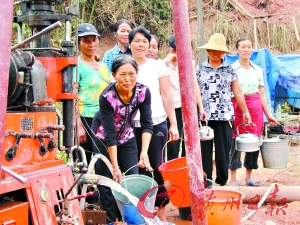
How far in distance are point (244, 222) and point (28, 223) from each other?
2.89 m

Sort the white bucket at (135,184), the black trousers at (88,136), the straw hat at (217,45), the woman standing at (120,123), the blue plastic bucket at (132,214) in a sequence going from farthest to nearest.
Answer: the straw hat at (217,45), the black trousers at (88,136), the woman standing at (120,123), the white bucket at (135,184), the blue plastic bucket at (132,214)

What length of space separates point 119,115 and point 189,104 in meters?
1.74

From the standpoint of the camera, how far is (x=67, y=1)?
296 cm

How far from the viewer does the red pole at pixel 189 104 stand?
7.51ft

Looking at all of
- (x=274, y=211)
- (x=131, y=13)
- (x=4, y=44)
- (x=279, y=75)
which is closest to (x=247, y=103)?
(x=274, y=211)

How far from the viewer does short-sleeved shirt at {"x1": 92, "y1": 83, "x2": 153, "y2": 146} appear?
398 centimetres

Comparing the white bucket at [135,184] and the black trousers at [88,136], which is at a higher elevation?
the black trousers at [88,136]

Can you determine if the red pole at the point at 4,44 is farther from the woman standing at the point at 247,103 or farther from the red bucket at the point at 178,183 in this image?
the woman standing at the point at 247,103

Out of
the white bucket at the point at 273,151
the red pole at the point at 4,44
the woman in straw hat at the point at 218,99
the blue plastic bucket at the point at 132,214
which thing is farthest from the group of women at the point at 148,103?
the red pole at the point at 4,44

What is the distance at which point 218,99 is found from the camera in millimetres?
5668

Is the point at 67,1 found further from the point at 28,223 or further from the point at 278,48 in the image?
the point at 278,48

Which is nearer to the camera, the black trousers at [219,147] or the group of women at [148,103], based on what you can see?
the group of women at [148,103]

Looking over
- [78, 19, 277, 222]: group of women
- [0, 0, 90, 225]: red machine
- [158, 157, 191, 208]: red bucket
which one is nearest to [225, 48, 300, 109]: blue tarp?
[78, 19, 277, 222]: group of women

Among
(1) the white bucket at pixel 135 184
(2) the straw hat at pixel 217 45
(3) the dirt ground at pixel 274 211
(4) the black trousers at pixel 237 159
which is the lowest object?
(3) the dirt ground at pixel 274 211
